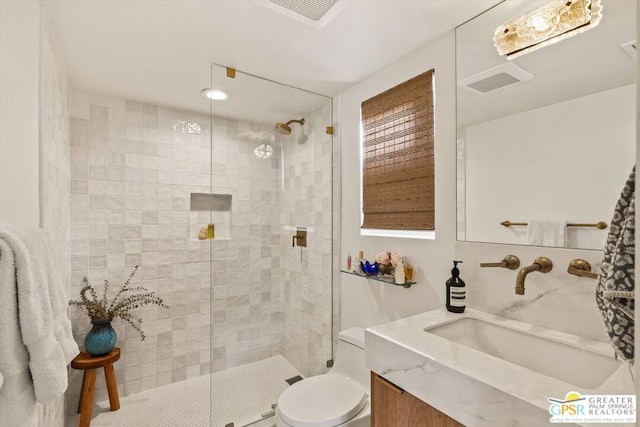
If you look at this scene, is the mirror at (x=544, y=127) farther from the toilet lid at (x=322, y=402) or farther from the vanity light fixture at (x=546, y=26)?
the toilet lid at (x=322, y=402)

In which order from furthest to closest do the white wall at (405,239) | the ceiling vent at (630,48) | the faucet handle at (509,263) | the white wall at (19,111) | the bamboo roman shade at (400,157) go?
the bamboo roman shade at (400,157)
the white wall at (405,239)
the faucet handle at (509,263)
the ceiling vent at (630,48)
the white wall at (19,111)

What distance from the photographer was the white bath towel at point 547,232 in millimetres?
1147

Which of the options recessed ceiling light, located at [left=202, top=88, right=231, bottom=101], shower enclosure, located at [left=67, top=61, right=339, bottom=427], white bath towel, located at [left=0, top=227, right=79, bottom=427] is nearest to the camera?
white bath towel, located at [left=0, top=227, right=79, bottom=427]

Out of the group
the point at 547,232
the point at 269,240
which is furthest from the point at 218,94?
the point at 547,232

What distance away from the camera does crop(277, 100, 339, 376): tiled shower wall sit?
229 centimetres

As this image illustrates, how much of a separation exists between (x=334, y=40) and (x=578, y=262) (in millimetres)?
1475

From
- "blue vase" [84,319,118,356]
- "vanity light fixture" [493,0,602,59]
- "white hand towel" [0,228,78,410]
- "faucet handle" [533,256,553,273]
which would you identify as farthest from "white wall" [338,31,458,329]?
"blue vase" [84,319,118,356]

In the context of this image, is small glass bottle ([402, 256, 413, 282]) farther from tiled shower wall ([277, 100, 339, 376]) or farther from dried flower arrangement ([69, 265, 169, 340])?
dried flower arrangement ([69, 265, 169, 340])

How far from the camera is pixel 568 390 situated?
723 millimetres

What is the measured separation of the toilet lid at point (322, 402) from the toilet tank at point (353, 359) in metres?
0.05

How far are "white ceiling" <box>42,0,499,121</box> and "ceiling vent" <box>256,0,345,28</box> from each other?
3 centimetres

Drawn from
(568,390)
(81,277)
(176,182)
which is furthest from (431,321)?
(81,277)

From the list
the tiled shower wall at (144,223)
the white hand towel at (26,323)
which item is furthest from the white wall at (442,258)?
the white hand towel at (26,323)

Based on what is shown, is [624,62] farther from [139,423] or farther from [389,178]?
[139,423]
